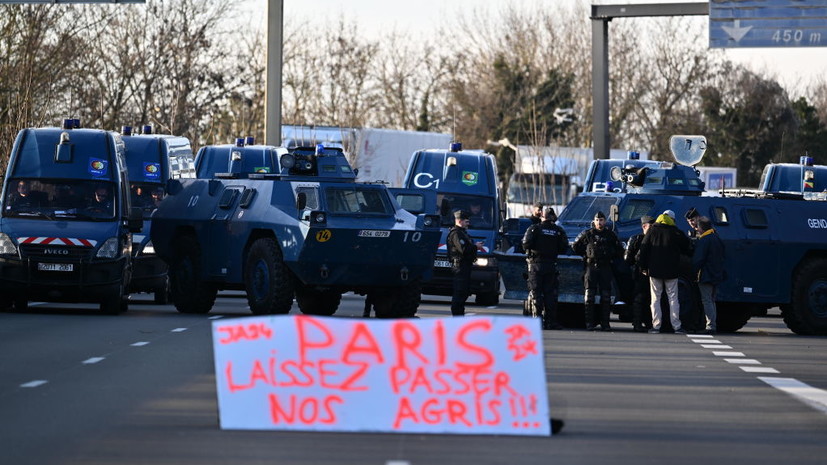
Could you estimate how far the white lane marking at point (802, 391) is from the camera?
1465cm

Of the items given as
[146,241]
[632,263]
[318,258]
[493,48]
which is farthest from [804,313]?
[493,48]

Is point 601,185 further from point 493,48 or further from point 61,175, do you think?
point 493,48

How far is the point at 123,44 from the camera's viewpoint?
59438 mm

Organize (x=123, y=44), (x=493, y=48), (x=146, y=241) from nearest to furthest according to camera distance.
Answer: (x=146, y=241)
(x=123, y=44)
(x=493, y=48)

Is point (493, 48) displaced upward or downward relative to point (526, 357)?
upward

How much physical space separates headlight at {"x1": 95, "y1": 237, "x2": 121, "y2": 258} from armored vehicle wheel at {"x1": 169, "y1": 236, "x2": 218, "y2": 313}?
163 centimetres

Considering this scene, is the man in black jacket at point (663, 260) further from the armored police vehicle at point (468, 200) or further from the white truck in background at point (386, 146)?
the white truck in background at point (386, 146)

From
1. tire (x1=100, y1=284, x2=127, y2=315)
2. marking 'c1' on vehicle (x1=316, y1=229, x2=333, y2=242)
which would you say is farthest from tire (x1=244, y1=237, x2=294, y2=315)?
tire (x1=100, y1=284, x2=127, y2=315)

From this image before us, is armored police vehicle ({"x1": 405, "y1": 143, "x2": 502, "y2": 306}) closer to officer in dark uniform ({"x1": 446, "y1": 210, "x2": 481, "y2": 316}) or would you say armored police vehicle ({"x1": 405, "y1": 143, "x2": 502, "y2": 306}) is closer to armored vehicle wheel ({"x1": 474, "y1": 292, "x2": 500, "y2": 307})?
armored vehicle wheel ({"x1": 474, "y1": 292, "x2": 500, "y2": 307})

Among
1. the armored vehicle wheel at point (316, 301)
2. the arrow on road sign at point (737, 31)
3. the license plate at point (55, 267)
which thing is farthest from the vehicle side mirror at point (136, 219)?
the arrow on road sign at point (737, 31)

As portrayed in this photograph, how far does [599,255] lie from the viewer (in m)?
24.0

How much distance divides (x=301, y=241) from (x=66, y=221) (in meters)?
3.77

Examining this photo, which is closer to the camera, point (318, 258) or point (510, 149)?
point (318, 258)

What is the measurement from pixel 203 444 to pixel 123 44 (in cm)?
4982
